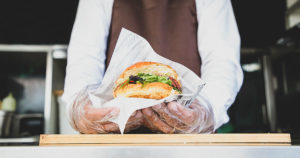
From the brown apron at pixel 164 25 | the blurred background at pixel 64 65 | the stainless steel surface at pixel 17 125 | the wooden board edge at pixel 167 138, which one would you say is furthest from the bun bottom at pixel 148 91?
the stainless steel surface at pixel 17 125

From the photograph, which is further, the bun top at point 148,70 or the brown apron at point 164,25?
the brown apron at point 164,25

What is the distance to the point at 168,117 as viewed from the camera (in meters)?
0.72

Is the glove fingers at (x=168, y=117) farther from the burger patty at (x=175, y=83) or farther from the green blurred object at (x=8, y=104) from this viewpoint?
the green blurred object at (x=8, y=104)

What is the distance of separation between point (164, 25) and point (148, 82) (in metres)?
0.66

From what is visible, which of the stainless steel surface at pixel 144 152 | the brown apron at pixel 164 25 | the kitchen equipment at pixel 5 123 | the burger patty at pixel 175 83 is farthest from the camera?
the kitchen equipment at pixel 5 123

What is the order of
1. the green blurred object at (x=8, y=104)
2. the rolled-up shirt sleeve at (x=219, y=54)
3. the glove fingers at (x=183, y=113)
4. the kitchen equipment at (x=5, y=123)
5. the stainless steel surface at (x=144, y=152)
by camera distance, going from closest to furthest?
the stainless steel surface at (x=144, y=152), the glove fingers at (x=183, y=113), the rolled-up shirt sleeve at (x=219, y=54), the kitchen equipment at (x=5, y=123), the green blurred object at (x=8, y=104)

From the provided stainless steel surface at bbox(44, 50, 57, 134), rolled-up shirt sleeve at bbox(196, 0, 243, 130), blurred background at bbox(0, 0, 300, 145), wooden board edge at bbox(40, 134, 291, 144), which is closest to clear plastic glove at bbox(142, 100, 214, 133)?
wooden board edge at bbox(40, 134, 291, 144)

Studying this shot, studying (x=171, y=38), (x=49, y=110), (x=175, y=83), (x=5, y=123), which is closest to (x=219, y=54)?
(x=171, y=38)

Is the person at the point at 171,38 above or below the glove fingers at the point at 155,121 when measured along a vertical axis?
above

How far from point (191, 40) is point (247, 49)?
159cm

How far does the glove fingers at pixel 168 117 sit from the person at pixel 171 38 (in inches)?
12.5

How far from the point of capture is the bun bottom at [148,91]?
71 centimetres

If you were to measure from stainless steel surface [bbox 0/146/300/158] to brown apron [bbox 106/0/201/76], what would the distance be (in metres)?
0.82

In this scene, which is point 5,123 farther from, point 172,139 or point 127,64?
point 172,139
